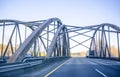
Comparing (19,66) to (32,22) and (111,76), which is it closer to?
(111,76)

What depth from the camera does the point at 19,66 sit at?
1517cm

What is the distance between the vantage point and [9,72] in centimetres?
1324

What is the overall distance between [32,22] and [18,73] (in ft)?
124

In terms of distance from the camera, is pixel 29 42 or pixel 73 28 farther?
pixel 73 28

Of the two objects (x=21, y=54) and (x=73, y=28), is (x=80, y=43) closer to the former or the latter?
(x=73, y=28)

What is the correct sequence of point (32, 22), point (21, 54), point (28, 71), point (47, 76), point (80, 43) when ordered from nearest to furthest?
point (47, 76) < point (28, 71) < point (21, 54) < point (32, 22) < point (80, 43)

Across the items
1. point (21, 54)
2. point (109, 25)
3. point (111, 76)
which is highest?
point (109, 25)

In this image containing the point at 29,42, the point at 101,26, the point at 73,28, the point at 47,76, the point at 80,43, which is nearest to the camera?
the point at 47,76

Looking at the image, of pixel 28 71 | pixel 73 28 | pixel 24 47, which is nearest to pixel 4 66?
pixel 28 71

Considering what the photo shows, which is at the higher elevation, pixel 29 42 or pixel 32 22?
pixel 32 22

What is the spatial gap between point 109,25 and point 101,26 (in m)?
12.6

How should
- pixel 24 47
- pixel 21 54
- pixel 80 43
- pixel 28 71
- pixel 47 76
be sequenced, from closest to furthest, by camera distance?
pixel 47 76 → pixel 28 71 → pixel 21 54 → pixel 24 47 → pixel 80 43

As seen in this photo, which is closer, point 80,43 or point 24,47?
point 24,47

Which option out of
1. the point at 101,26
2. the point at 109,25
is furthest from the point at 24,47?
the point at 101,26
